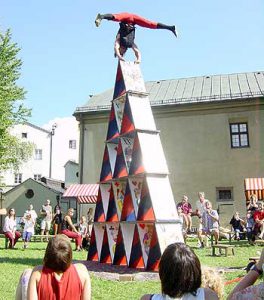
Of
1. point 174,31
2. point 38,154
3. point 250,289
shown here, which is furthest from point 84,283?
point 38,154

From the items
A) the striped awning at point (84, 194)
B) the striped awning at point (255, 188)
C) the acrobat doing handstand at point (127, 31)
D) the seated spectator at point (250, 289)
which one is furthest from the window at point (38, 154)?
the seated spectator at point (250, 289)

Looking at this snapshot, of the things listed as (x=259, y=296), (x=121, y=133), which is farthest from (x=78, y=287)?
(x=121, y=133)

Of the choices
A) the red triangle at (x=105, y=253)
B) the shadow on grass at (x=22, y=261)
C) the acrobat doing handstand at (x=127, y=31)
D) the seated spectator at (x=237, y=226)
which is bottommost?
the shadow on grass at (x=22, y=261)

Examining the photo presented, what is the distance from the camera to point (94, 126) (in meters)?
32.5

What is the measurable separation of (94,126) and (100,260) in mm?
21344

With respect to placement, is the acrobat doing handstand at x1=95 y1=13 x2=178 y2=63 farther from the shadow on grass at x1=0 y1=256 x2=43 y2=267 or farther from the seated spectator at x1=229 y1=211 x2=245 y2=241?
the seated spectator at x1=229 y1=211 x2=245 y2=241

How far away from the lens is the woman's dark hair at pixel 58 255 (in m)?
3.42

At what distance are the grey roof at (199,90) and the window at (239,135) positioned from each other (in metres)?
1.98

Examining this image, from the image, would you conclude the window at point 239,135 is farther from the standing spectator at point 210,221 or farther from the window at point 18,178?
the window at point 18,178

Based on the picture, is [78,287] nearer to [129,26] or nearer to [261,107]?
[129,26]

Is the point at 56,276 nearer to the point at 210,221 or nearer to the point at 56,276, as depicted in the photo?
the point at 56,276

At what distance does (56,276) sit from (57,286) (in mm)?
79

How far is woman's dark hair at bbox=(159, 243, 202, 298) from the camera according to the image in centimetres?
277

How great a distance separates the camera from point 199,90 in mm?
31891
